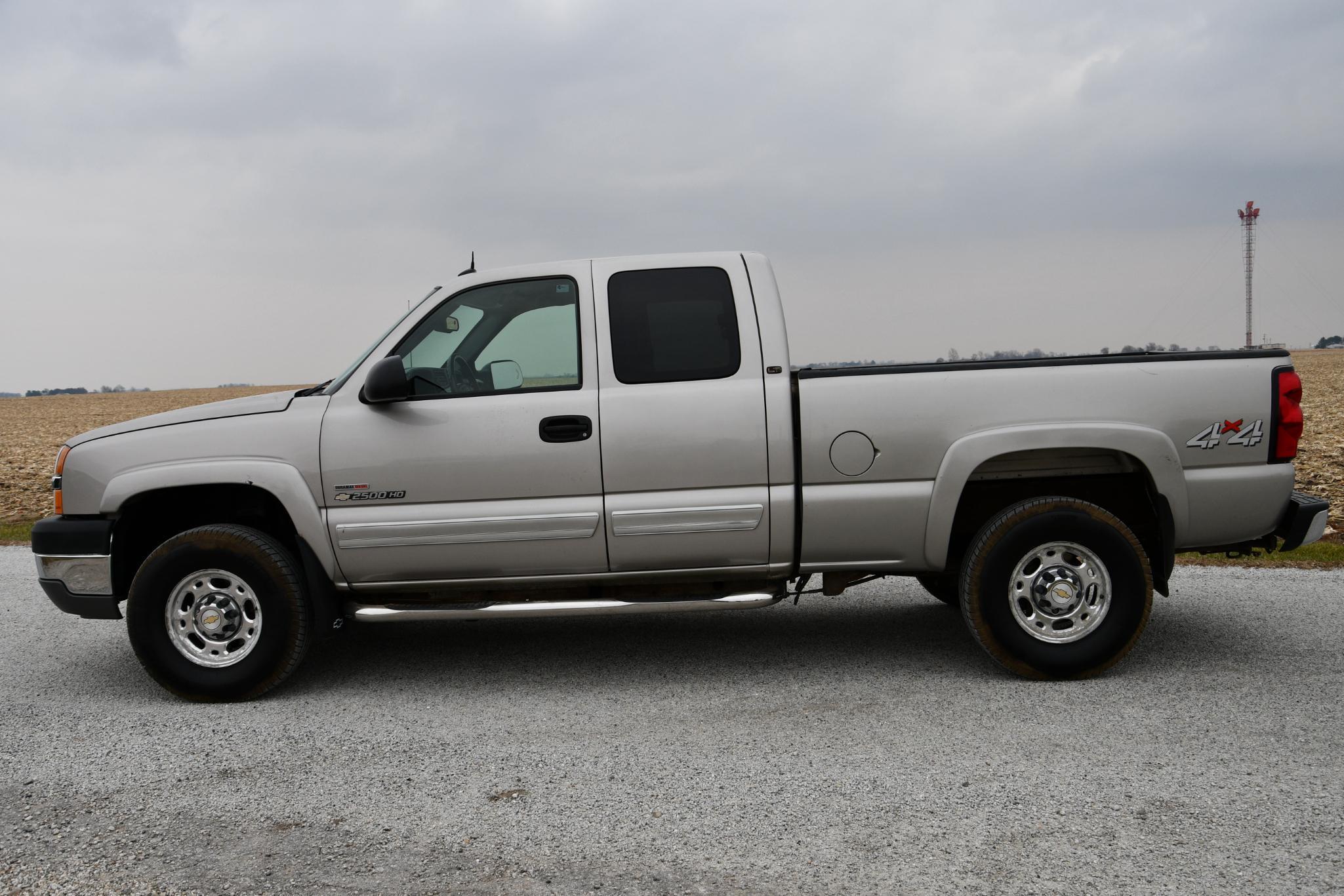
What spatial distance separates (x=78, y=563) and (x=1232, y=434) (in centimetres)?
564

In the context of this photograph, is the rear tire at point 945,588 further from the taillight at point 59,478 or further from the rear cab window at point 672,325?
the taillight at point 59,478

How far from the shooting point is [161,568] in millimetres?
4859

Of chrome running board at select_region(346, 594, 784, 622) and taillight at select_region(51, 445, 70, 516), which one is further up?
taillight at select_region(51, 445, 70, 516)

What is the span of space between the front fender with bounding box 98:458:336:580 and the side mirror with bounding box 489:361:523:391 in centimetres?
103

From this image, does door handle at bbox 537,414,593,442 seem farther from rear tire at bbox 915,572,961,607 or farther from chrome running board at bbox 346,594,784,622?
rear tire at bbox 915,572,961,607

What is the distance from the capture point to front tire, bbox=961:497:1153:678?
4.80 metres

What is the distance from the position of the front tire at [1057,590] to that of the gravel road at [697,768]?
7.3 inches

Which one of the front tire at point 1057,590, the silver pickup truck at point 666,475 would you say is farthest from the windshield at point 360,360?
the front tire at point 1057,590

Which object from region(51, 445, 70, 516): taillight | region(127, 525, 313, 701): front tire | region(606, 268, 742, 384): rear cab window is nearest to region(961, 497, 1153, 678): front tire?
region(606, 268, 742, 384): rear cab window

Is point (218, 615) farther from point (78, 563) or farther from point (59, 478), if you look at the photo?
point (59, 478)

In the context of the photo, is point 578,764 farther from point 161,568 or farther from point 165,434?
point 165,434

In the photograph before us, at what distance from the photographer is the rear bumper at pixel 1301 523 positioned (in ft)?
16.4

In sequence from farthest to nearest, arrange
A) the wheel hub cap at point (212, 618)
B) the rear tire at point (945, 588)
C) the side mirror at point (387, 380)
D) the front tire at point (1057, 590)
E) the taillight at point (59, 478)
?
the rear tire at point (945, 588) < the taillight at point (59, 478) < the wheel hub cap at point (212, 618) < the front tire at point (1057, 590) < the side mirror at point (387, 380)

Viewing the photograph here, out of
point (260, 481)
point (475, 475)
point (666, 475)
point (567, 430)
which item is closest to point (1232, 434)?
point (666, 475)
